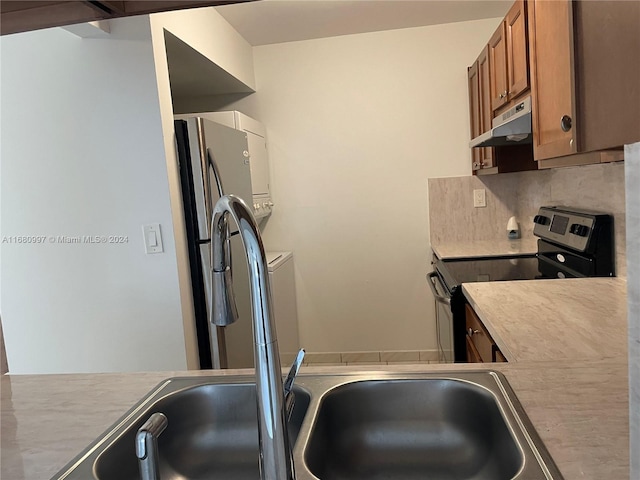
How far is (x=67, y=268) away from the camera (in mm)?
2242

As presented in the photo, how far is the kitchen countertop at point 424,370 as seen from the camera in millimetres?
759

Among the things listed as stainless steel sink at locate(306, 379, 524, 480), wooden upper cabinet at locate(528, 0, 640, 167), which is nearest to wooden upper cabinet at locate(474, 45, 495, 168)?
wooden upper cabinet at locate(528, 0, 640, 167)

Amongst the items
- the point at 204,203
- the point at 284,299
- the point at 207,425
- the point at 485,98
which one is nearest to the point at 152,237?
the point at 204,203

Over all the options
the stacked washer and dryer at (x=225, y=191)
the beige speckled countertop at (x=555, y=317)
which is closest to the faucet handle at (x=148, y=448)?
the beige speckled countertop at (x=555, y=317)

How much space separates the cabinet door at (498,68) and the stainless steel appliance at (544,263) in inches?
25.7

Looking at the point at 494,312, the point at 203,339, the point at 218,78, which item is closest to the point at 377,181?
the point at 218,78

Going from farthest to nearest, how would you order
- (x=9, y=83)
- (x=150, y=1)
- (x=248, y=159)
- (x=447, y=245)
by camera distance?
(x=447, y=245) < (x=248, y=159) < (x=9, y=83) < (x=150, y=1)

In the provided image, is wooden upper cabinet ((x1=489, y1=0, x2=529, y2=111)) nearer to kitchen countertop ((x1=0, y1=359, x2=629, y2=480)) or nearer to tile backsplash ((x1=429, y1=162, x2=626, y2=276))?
tile backsplash ((x1=429, y1=162, x2=626, y2=276))

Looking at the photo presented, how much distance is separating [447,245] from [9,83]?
2.70 meters

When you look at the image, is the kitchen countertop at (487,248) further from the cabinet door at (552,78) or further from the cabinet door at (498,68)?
the cabinet door at (552,78)

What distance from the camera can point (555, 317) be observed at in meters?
1.53

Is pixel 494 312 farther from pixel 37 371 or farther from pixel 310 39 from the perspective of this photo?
pixel 310 39

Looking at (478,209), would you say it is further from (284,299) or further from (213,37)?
(213,37)

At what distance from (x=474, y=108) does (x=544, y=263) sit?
1221 millimetres
